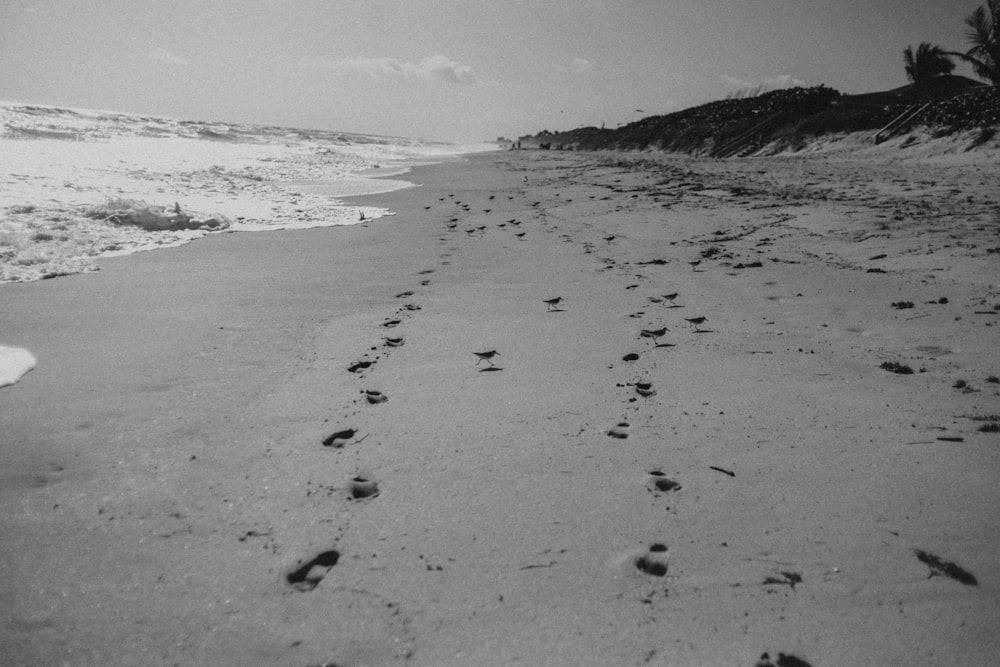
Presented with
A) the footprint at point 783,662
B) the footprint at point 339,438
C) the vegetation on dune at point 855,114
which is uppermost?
the vegetation on dune at point 855,114

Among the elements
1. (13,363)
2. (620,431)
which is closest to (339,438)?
(620,431)

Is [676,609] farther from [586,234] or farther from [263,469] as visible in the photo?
[586,234]

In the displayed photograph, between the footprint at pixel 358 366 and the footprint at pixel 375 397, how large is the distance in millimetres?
244

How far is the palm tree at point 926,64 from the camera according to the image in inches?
792

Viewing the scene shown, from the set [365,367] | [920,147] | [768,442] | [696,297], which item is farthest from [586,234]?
[920,147]

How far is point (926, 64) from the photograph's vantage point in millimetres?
20609

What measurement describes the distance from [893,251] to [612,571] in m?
4.24

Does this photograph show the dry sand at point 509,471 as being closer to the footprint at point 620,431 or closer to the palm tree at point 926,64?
the footprint at point 620,431

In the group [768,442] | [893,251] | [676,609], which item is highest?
[893,251]

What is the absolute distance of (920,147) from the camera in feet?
30.6

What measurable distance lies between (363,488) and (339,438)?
363mm

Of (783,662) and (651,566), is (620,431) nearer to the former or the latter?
(651,566)

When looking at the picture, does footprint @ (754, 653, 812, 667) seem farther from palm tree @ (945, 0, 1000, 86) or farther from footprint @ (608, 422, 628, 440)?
palm tree @ (945, 0, 1000, 86)

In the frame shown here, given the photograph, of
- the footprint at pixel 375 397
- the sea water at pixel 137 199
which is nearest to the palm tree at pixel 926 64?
the sea water at pixel 137 199
